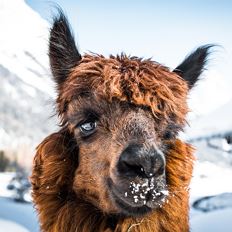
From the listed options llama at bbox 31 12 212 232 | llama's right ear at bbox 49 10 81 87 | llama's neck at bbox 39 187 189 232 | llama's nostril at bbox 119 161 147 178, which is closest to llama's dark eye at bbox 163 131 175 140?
llama at bbox 31 12 212 232

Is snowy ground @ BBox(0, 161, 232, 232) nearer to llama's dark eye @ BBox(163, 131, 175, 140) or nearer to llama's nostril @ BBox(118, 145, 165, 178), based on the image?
llama's dark eye @ BBox(163, 131, 175, 140)

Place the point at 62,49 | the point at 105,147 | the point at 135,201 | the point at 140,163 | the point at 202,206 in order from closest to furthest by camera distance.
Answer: the point at 140,163 → the point at 135,201 → the point at 105,147 → the point at 62,49 → the point at 202,206

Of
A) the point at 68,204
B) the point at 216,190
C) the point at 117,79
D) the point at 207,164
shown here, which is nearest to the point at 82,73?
the point at 117,79

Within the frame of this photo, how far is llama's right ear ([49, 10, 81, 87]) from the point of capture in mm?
2508

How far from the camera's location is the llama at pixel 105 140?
221 cm

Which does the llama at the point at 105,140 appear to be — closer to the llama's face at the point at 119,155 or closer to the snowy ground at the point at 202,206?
the llama's face at the point at 119,155

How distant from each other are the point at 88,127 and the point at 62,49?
43 cm

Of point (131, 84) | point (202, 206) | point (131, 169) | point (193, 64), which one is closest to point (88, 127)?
point (131, 84)

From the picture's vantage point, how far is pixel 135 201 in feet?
6.69

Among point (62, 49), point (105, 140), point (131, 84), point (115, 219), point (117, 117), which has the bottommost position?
point (115, 219)

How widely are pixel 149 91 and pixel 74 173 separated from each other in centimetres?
51

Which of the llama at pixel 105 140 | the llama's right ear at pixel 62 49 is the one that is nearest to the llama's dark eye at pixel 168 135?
the llama at pixel 105 140

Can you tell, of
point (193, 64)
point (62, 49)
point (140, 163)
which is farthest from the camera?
point (193, 64)

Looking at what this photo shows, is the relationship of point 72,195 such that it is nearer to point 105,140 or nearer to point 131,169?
point 105,140
